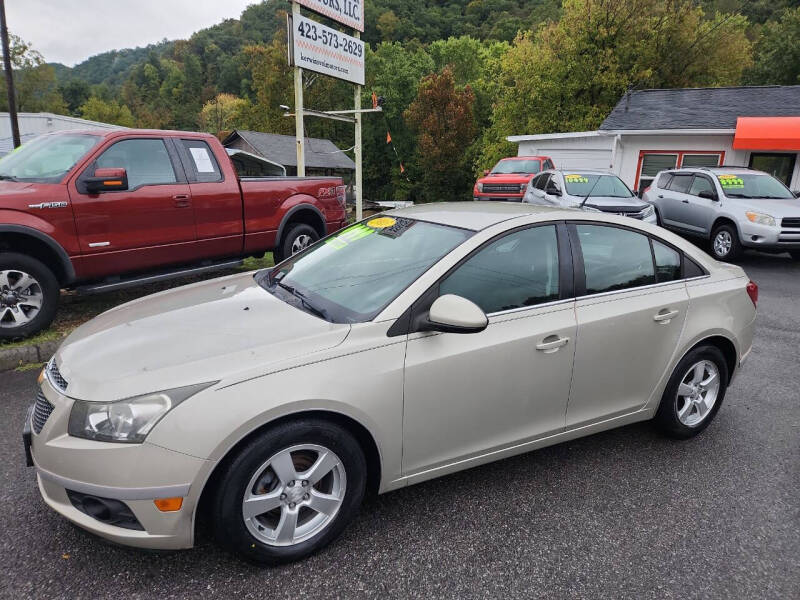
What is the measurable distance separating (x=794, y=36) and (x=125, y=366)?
48.0 meters

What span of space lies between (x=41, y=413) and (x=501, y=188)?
1646cm

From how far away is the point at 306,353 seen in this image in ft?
7.33

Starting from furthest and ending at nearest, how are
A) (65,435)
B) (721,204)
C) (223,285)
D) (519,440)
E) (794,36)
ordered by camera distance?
(794,36)
(721,204)
(223,285)
(519,440)
(65,435)

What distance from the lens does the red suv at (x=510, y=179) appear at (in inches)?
673

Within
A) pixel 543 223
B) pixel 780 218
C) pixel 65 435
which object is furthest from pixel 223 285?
pixel 780 218

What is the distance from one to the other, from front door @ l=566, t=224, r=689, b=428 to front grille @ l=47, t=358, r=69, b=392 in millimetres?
2477

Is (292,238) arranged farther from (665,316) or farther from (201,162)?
(665,316)

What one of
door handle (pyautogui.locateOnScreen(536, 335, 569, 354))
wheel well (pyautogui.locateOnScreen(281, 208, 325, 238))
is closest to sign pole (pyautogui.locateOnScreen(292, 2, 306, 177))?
wheel well (pyautogui.locateOnScreen(281, 208, 325, 238))

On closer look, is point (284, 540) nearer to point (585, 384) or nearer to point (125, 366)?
point (125, 366)

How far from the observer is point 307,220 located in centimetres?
749

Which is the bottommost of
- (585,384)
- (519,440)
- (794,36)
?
(519,440)

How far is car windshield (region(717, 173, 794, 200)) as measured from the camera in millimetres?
10812

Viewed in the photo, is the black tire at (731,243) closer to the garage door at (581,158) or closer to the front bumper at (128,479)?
the garage door at (581,158)

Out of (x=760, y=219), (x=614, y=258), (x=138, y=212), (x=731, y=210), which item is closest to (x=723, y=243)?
(x=731, y=210)
